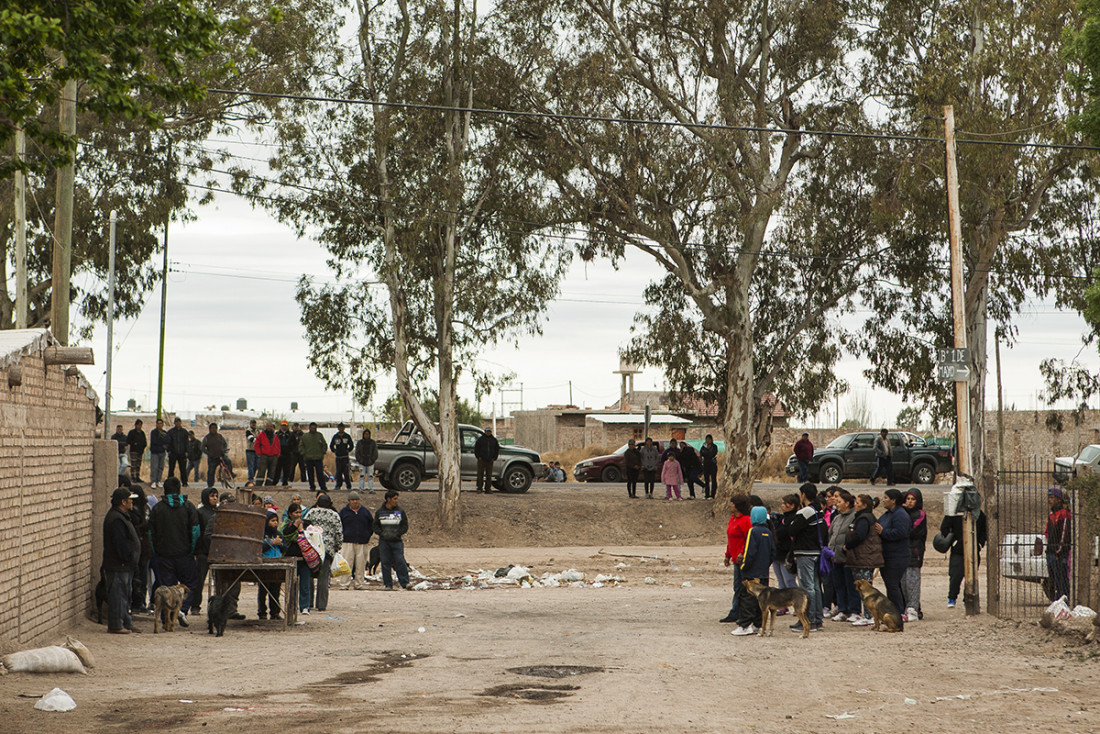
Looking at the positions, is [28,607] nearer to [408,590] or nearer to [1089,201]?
[408,590]

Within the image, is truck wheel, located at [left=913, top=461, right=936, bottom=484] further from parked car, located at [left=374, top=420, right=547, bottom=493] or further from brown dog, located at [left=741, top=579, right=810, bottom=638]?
brown dog, located at [left=741, top=579, right=810, bottom=638]

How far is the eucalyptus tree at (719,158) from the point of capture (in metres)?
29.4

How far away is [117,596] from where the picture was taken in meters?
13.8

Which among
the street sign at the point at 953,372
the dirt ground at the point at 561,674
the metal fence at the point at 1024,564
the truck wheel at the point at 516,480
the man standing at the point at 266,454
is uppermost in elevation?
the street sign at the point at 953,372

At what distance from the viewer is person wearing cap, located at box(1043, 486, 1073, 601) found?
46.1 ft

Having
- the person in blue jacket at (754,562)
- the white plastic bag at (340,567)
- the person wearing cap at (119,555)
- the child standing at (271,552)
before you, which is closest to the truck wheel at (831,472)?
the white plastic bag at (340,567)

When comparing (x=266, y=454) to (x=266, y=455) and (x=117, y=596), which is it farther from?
(x=117, y=596)

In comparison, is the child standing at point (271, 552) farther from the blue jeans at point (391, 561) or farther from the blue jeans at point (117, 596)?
the blue jeans at point (391, 561)

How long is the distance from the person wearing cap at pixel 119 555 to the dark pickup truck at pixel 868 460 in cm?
2461

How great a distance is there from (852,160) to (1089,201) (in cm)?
618

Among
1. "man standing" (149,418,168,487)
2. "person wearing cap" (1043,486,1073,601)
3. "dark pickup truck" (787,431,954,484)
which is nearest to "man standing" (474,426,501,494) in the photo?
"man standing" (149,418,168,487)

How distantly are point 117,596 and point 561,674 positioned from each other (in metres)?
5.83

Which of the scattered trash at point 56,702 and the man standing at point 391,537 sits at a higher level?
the man standing at point 391,537

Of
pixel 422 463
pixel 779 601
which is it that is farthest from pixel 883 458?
pixel 779 601
